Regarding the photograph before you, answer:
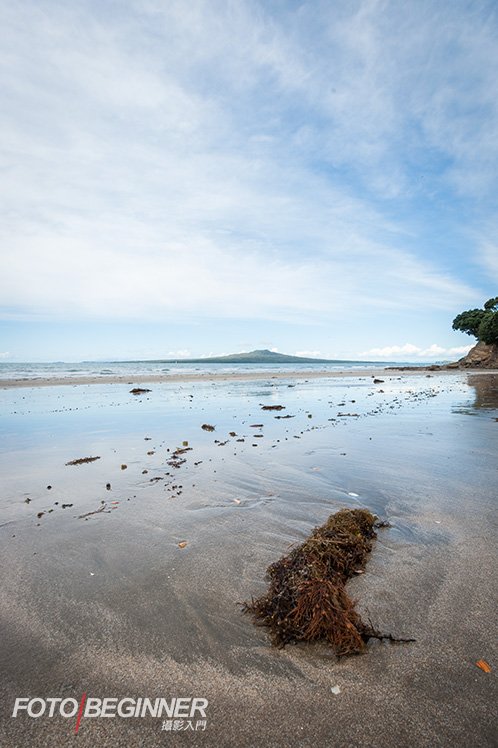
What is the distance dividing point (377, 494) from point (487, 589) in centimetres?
280

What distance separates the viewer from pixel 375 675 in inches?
105

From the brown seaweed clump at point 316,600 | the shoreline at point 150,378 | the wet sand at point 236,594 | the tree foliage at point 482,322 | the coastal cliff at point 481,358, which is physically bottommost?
the wet sand at point 236,594

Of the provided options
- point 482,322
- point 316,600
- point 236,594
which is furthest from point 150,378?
point 482,322

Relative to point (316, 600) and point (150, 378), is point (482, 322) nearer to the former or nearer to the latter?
point (150, 378)

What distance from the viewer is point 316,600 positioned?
3236 mm

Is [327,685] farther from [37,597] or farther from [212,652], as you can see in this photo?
[37,597]

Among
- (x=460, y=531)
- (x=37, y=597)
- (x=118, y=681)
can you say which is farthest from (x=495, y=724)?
(x=37, y=597)

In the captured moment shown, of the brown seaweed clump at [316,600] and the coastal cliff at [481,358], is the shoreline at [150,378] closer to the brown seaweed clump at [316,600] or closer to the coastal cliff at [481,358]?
the coastal cliff at [481,358]

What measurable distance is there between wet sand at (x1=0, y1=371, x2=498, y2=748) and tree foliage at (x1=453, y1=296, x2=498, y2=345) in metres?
67.5

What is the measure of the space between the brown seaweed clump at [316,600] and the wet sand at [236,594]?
0.12 meters

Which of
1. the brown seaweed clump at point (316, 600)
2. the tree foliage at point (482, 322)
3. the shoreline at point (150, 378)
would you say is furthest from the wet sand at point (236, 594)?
the tree foliage at point (482, 322)

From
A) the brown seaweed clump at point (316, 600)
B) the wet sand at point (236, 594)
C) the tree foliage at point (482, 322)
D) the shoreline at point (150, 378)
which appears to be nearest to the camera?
the wet sand at point (236, 594)

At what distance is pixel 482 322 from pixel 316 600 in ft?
252

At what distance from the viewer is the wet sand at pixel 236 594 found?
2.42 m
